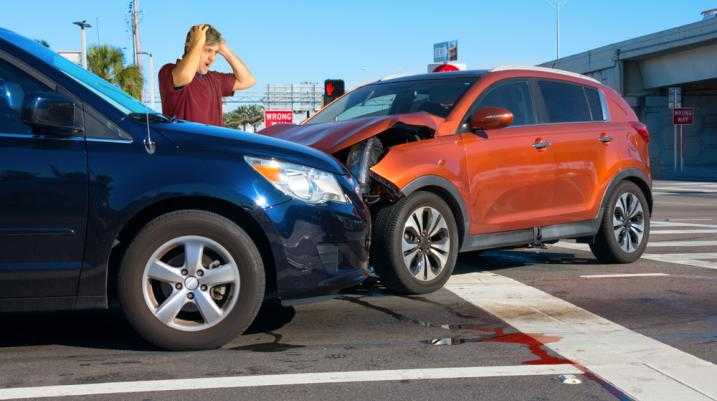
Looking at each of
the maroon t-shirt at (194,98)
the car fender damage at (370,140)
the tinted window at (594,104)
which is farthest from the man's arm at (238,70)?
the tinted window at (594,104)

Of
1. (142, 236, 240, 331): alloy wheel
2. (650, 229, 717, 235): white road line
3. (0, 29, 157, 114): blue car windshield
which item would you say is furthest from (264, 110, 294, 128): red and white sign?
(142, 236, 240, 331): alloy wheel

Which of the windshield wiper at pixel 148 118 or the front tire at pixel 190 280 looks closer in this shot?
the front tire at pixel 190 280

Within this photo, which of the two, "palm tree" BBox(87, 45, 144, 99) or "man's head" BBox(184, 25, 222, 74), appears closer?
"man's head" BBox(184, 25, 222, 74)

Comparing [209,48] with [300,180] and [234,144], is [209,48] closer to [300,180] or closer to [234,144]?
[234,144]

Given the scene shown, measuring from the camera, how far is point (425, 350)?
4.98 m

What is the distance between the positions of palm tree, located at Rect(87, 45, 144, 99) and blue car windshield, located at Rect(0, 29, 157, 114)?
2874 cm

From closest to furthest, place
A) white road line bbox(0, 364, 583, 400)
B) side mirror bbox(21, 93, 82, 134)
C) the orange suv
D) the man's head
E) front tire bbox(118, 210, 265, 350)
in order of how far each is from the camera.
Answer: white road line bbox(0, 364, 583, 400)
side mirror bbox(21, 93, 82, 134)
front tire bbox(118, 210, 265, 350)
the orange suv
the man's head

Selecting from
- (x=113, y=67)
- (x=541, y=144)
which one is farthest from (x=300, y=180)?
(x=113, y=67)

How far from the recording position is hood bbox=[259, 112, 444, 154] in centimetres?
649

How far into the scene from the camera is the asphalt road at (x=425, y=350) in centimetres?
421

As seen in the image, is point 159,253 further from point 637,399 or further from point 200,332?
point 637,399

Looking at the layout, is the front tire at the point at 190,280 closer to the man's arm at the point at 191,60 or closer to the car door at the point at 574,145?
the man's arm at the point at 191,60

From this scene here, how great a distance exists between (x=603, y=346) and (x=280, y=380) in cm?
194

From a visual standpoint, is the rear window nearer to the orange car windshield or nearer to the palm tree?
the orange car windshield
